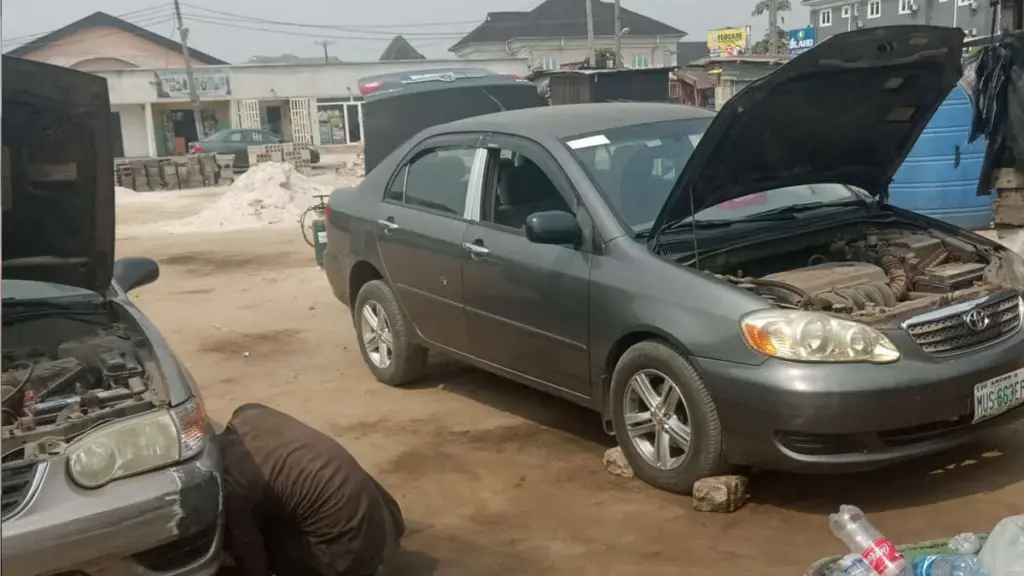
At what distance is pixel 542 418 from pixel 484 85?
10158 mm

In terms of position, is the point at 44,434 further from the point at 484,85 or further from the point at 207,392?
the point at 484,85

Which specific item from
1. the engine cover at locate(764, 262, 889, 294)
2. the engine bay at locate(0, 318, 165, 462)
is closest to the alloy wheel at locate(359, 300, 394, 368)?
the engine bay at locate(0, 318, 165, 462)

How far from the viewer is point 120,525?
2.99 m

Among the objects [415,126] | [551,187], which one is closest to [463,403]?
[551,187]

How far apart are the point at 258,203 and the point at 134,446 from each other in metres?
15.2

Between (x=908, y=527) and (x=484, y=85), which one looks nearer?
(x=908, y=527)

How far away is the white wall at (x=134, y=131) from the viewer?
43.2 metres

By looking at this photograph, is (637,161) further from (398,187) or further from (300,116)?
(300,116)

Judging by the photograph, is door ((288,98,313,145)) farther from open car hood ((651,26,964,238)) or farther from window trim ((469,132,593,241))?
open car hood ((651,26,964,238))

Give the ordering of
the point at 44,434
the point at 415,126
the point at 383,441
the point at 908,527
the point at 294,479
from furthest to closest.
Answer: the point at 415,126 < the point at 383,441 < the point at 908,527 < the point at 294,479 < the point at 44,434

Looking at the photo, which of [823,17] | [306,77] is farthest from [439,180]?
[823,17]

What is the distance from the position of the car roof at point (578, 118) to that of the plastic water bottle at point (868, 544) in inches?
107

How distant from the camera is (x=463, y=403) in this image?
615 cm

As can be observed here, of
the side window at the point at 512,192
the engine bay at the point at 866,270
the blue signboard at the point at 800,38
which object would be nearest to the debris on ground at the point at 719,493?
the engine bay at the point at 866,270
